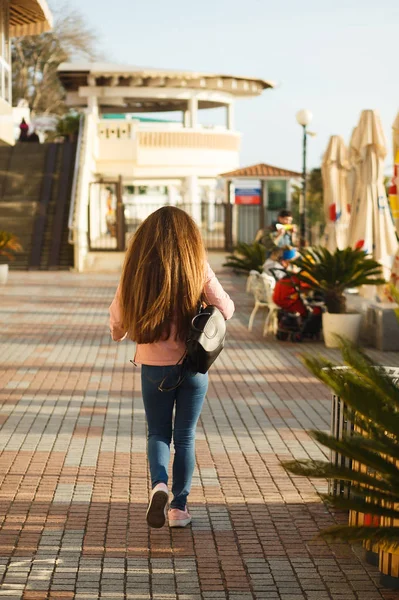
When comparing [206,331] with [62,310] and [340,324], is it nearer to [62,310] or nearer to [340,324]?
[340,324]

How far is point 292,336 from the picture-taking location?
14.8m

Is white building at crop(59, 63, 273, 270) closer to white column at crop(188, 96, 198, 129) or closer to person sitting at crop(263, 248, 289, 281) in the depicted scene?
white column at crop(188, 96, 198, 129)

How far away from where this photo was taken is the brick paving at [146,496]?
5.13 meters

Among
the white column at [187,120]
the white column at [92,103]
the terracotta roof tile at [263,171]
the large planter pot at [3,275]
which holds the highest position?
the white column at [92,103]

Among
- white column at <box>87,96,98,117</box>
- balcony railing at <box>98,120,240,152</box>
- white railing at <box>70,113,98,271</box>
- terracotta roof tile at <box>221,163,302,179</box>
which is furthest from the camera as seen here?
white column at <box>87,96,98,117</box>

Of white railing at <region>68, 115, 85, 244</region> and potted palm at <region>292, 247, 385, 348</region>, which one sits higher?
Answer: white railing at <region>68, 115, 85, 244</region>

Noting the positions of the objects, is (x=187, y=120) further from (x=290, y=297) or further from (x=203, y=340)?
(x=203, y=340)

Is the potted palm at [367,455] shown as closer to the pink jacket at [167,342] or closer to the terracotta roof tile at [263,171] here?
the pink jacket at [167,342]

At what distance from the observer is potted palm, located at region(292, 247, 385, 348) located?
14.1 metres

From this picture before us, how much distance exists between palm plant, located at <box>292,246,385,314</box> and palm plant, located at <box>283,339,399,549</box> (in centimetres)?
1014

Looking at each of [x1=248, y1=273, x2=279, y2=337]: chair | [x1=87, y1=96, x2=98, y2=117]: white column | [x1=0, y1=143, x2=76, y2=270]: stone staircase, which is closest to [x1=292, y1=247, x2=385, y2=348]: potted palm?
[x1=248, y1=273, x2=279, y2=337]: chair

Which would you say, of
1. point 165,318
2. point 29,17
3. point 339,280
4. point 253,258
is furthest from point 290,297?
point 29,17

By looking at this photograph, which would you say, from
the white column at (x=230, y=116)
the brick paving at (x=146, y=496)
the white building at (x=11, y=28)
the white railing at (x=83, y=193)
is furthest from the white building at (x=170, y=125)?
the brick paving at (x=146, y=496)

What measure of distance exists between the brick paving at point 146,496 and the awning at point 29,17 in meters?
22.0
